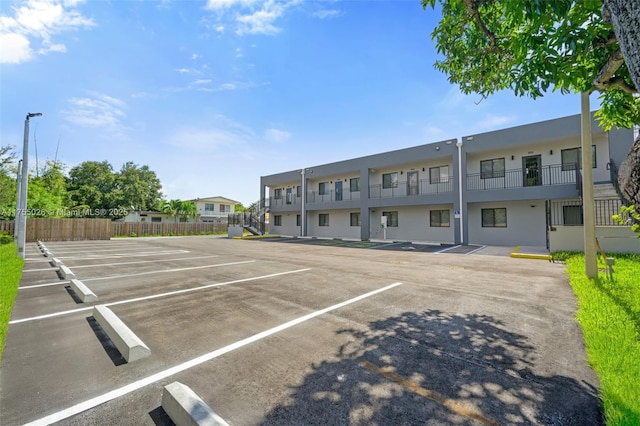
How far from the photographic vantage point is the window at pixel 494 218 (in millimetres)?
17759

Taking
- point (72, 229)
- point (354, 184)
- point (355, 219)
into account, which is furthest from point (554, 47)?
point (72, 229)

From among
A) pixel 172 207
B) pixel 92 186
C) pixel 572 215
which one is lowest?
pixel 572 215

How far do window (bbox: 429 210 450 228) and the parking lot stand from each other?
13.9 metres

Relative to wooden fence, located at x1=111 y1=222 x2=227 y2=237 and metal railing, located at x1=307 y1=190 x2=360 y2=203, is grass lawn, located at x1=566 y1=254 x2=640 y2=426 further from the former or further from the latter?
wooden fence, located at x1=111 y1=222 x2=227 y2=237

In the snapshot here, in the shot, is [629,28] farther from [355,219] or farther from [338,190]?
[338,190]

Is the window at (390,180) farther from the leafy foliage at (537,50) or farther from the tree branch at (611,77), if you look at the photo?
the tree branch at (611,77)

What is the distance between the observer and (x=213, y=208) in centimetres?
5472

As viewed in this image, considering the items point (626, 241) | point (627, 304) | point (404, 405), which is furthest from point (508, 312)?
point (626, 241)

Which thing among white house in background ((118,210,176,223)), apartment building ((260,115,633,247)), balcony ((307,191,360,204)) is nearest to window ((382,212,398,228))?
apartment building ((260,115,633,247))

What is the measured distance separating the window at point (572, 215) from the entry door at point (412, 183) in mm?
8605

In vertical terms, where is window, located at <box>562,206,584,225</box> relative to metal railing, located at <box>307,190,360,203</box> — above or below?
below

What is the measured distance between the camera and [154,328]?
4.37 metres

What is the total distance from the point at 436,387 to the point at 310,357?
1415mm

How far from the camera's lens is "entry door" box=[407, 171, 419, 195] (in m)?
21.6
